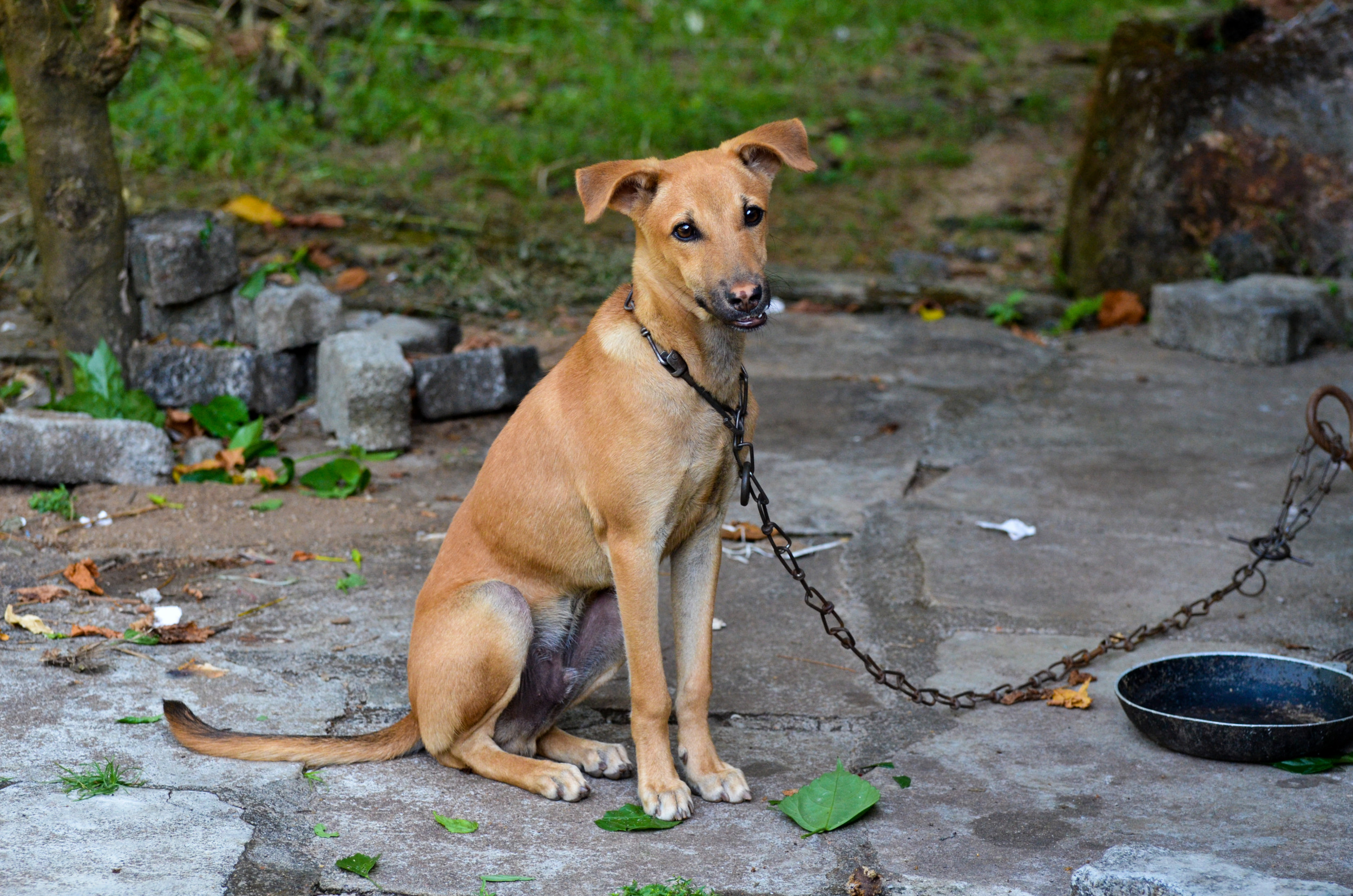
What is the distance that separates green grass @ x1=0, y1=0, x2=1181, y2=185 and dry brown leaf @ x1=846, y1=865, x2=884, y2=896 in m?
6.47

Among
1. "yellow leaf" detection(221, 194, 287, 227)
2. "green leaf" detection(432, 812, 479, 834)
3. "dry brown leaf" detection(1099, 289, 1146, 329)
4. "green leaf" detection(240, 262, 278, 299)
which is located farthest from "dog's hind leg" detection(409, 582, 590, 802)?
"dry brown leaf" detection(1099, 289, 1146, 329)

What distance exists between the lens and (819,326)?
7684 millimetres

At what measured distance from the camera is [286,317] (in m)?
5.93

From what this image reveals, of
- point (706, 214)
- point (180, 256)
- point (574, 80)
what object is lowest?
point (180, 256)

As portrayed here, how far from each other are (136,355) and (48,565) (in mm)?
1642

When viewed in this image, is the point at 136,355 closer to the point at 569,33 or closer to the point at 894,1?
the point at 569,33

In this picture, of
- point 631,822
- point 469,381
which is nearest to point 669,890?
point 631,822

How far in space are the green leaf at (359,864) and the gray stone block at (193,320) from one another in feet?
12.6

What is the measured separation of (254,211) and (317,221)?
45 centimetres

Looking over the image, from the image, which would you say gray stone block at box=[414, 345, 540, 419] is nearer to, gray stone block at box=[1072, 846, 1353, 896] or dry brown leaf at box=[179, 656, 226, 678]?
dry brown leaf at box=[179, 656, 226, 678]

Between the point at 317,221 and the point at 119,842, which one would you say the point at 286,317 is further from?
the point at 119,842

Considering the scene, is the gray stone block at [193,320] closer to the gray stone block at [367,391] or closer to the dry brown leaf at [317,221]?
the gray stone block at [367,391]

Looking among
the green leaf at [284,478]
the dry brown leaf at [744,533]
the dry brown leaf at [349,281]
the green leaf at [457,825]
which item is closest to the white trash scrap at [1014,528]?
the dry brown leaf at [744,533]

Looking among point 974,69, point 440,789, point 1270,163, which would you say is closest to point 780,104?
point 974,69
